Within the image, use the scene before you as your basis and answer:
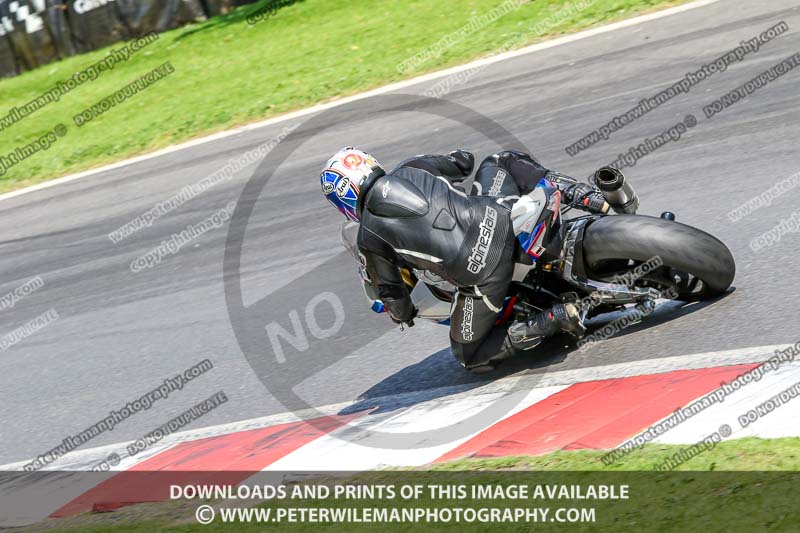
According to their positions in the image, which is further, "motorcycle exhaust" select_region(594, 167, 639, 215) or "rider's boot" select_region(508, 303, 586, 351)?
"motorcycle exhaust" select_region(594, 167, 639, 215)

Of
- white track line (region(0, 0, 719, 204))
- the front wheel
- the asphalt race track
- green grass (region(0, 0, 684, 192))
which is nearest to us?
the front wheel

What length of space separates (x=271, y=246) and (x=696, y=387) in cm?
548

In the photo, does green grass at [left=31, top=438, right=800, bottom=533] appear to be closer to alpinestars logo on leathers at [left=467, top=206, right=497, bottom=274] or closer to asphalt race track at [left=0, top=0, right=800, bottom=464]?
alpinestars logo on leathers at [left=467, top=206, right=497, bottom=274]

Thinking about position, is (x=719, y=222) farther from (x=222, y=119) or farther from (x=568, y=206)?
(x=222, y=119)

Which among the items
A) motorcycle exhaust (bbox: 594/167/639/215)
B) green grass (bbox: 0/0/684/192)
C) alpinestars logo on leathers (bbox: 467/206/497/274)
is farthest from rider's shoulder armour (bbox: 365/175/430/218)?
green grass (bbox: 0/0/684/192)

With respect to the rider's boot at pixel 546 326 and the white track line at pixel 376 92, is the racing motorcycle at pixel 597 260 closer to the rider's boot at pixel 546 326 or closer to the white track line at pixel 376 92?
the rider's boot at pixel 546 326

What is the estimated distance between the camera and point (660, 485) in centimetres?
→ 351

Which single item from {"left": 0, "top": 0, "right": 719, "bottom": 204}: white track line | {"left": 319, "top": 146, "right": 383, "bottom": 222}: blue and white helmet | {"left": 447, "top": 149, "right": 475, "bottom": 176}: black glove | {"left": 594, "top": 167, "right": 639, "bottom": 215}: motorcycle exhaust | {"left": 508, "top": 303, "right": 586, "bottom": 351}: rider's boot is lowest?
{"left": 0, "top": 0, "right": 719, "bottom": 204}: white track line

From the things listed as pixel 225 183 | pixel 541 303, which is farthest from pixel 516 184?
pixel 225 183

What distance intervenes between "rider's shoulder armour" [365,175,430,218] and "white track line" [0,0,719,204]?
26.8 feet

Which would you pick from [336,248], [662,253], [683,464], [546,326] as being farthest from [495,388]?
[336,248]

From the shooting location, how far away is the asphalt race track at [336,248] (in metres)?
5.98

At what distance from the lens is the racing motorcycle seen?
198 inches

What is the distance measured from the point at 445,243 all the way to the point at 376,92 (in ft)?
28.2
